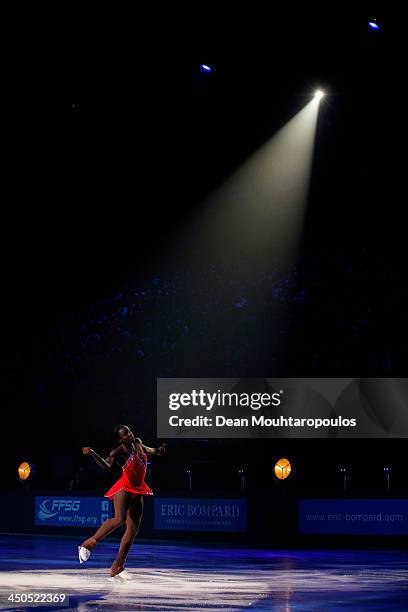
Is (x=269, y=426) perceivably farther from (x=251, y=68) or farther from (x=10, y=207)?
(x=10, y=207)

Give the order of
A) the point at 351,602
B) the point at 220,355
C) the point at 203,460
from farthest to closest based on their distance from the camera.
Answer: the point at 220,355 → the point at 203,460 → the point at 351,602

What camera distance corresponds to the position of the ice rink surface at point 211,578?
33.5 feet

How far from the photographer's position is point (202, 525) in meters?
20.2

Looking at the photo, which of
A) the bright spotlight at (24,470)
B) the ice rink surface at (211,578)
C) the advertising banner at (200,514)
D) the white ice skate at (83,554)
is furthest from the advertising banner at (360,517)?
the white ice skate at (83,554)

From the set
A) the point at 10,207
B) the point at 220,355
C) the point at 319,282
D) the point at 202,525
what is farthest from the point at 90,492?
the point at 10,207

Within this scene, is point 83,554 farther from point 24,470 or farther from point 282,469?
point 24,470

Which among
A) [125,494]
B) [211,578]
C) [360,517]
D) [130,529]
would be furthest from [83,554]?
[360,517]

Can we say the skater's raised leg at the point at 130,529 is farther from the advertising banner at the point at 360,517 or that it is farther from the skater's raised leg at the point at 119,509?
the advertising banner at the point at 360,517

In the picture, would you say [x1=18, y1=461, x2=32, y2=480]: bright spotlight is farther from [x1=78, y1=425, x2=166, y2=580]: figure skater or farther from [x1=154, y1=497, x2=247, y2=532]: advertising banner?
[x1=78, y1=425, x2=166, y2=580]: figure skater

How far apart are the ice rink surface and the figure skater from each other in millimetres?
393

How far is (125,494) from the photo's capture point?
1231 cm

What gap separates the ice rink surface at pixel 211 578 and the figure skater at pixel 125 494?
1.29 feet

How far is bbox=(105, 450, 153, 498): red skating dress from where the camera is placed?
1227 centimetres

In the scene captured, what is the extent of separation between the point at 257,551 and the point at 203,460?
550 centimetres
